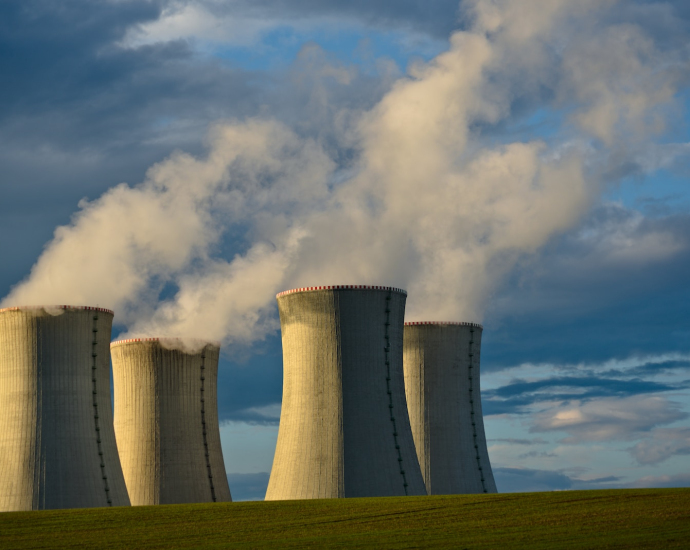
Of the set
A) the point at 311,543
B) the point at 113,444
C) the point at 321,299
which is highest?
the point at 321,299

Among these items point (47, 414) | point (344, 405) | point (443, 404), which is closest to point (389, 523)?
point (344, 405)

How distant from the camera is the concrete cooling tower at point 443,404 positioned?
3784 cm

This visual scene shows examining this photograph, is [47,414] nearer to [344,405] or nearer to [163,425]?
[163,425]

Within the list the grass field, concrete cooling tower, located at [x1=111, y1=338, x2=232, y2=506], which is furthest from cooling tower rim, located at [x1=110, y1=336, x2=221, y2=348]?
the grass field

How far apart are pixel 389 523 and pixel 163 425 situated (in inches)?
670

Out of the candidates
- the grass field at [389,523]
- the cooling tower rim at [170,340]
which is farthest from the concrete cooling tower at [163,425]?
the grass field at [389,523]

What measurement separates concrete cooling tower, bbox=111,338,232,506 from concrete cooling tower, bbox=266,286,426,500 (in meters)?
7.70

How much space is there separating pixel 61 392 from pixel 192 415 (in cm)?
801

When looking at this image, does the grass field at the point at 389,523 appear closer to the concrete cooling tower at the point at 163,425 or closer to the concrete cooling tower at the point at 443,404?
the concrete cooling tower at the point at 163,425

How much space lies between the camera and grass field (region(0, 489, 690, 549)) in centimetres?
1841

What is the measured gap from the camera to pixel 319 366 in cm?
2947

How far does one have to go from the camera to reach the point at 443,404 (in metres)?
38.2

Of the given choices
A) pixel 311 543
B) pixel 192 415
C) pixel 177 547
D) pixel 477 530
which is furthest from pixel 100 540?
pixel 192 415

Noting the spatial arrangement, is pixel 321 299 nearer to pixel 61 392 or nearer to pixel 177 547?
pixel 61 392
